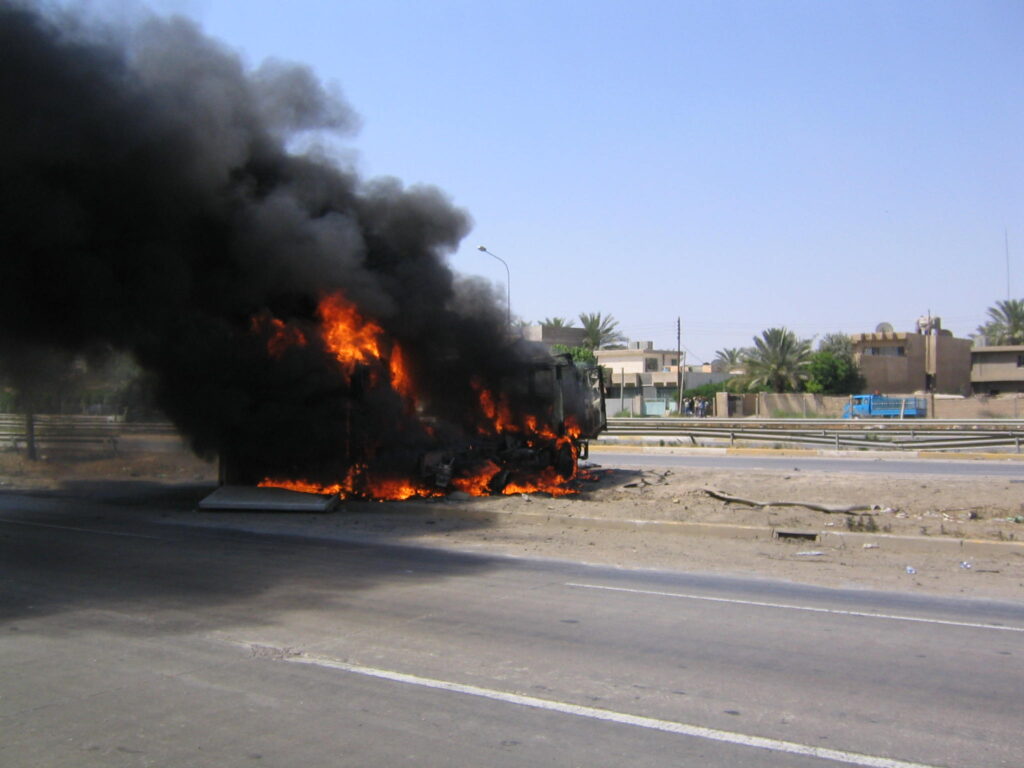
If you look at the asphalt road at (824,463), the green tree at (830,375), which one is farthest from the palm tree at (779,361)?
the asphalt road at (824,463)

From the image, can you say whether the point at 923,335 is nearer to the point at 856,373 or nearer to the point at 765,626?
the point at 856,373

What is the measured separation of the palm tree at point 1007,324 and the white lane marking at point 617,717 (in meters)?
68.9

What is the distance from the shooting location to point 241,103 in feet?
49.6

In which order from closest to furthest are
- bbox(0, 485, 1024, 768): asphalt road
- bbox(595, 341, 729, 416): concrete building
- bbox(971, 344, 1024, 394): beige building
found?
1. bbox(0, 485, 1024, 768): asphalt road
2. bbox(595, 341, 729, 416): concrete building
3. bbox(971, 344, 1024, 394): beige building

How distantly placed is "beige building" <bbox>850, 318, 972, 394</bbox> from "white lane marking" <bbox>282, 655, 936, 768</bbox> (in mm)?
59031

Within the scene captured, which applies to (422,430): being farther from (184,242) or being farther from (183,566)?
(183,566)

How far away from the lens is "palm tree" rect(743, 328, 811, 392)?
5575cm

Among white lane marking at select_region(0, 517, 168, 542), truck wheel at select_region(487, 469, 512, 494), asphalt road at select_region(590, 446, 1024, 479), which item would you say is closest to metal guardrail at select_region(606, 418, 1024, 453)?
asphalt road at select_region(590, 446, 1024, 479)

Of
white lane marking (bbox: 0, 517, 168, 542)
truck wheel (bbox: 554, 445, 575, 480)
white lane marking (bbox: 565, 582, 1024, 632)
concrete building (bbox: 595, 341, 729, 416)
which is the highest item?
concrete building (bbox: 595, 341, 729, 416)

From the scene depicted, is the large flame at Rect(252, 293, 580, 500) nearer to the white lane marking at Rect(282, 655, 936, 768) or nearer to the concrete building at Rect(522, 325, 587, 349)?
the white lane marking at Rect(282, 655, 936, 768)

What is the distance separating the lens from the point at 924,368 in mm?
61344

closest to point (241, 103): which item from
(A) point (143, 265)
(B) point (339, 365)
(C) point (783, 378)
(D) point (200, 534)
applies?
(A) point (143, 265)

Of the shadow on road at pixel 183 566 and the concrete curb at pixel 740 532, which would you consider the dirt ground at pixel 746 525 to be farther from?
the shadow on road at pixel 183 566

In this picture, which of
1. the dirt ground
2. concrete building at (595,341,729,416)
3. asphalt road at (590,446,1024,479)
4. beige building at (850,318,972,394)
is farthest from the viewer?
beige building at (850,318,972,394)
